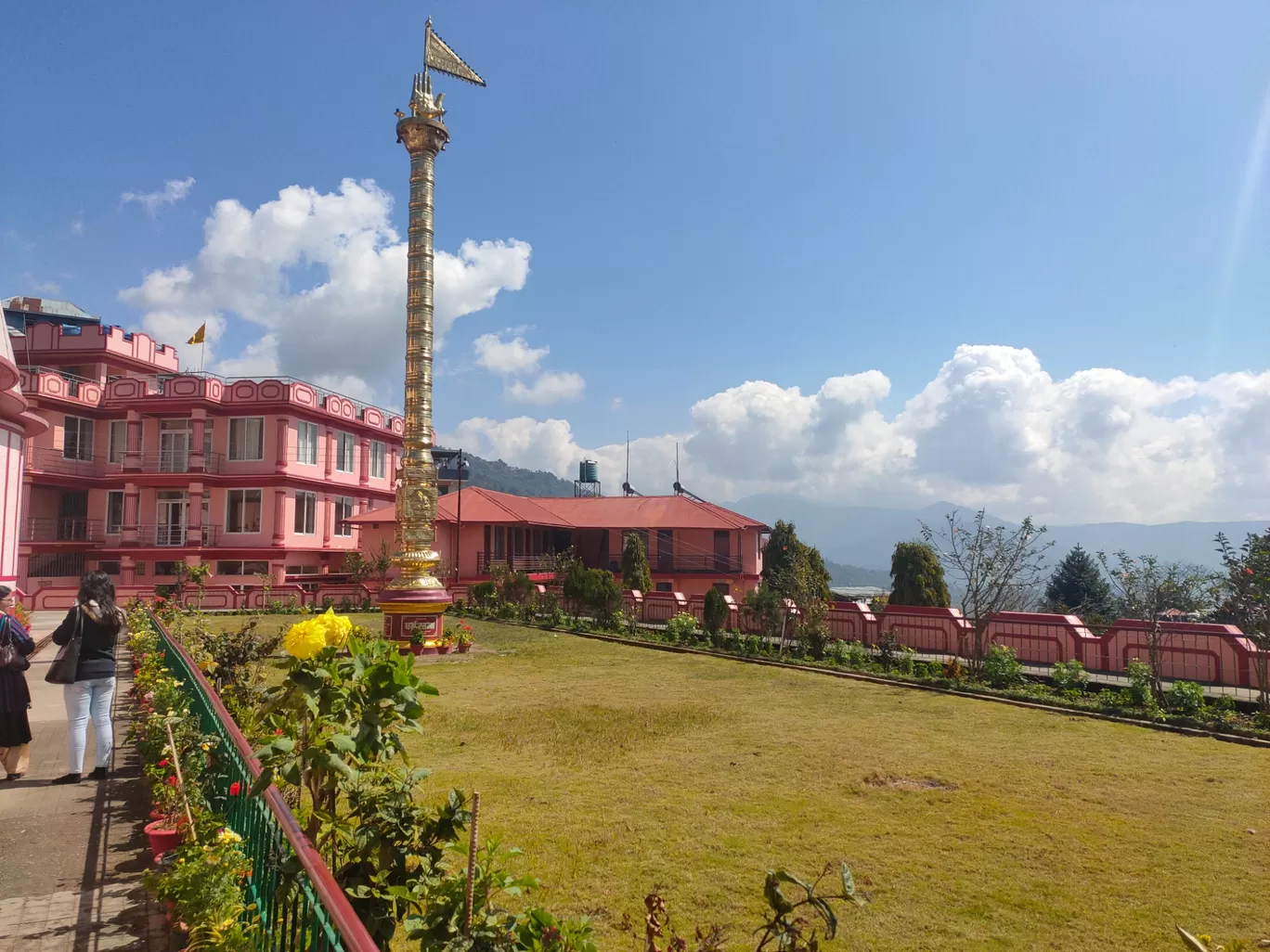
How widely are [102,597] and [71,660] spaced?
0.58 metres

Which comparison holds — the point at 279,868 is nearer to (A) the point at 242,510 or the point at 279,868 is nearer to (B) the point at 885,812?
(B) the point at 885,812

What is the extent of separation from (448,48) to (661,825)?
2161cm

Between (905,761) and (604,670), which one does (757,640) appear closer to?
(604,670)

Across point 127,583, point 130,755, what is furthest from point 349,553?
point 130,755

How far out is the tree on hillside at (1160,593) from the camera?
13.1m

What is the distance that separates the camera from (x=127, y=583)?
31156 mm

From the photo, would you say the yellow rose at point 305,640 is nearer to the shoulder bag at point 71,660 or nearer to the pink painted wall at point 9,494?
the shoulder bag at point 71,660

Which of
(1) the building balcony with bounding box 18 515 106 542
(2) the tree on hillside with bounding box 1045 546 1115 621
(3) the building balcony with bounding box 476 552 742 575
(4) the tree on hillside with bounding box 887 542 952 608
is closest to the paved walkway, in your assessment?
(3) the building balcony with bounding box 476 552 742 575

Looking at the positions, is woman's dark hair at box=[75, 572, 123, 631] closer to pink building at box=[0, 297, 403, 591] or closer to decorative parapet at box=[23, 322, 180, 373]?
pink building at box=[0, 297, 403, 591]

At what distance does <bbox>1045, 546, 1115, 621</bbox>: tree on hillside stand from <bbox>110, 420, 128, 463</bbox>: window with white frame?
39009mm

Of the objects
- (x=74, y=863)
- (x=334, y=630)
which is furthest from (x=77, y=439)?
(x=334, y=630)

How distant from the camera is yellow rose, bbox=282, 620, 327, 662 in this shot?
3682 millimetres

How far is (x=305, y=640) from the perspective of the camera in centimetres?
372

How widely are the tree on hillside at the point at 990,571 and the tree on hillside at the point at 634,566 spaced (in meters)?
18.0
